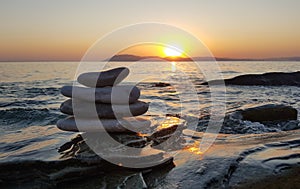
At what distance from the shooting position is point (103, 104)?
459cm

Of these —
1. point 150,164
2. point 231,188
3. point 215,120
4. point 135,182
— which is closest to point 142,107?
point 150,164

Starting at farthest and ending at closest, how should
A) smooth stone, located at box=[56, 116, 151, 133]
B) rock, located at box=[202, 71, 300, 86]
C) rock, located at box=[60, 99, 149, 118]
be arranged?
rock, located at box=[202, 71, 300, 86], rock, located at box=[60, 99, 149, 118], smooth stone, located at box=[56, 116, 151, 133]

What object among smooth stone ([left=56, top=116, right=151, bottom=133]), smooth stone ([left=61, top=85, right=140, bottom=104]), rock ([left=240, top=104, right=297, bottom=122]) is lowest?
rock ([left=240, top=104, right=297, bottom=122])

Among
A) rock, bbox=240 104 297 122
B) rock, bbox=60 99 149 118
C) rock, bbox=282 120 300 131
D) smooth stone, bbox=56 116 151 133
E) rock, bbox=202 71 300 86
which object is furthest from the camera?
rock, bbox=202 71 300 86

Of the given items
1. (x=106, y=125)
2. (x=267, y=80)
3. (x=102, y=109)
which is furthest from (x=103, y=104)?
(x=267, y=80)

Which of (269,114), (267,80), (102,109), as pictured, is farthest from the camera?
(267,80)

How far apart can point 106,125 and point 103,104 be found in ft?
1.23

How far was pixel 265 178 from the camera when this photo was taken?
3164 mm

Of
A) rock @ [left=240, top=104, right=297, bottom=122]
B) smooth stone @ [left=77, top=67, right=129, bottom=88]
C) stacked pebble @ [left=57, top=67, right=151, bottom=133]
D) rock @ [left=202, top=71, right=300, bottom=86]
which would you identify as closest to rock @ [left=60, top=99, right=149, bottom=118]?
stacked pebble @ [left=57, top=67, right=151, bottom=133]

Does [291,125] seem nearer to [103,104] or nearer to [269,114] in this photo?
[269,114]

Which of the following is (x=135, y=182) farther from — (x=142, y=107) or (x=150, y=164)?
(x=142, y=107)

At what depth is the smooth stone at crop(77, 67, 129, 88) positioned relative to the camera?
178 inches

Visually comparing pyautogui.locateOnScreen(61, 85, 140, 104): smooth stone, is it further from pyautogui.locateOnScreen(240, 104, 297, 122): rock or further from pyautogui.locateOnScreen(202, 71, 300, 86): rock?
pyautogui.locateOnScreen(202, 71, 300, 86): rock

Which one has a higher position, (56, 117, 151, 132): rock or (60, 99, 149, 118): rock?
(60, 99, 149, 118): rock
